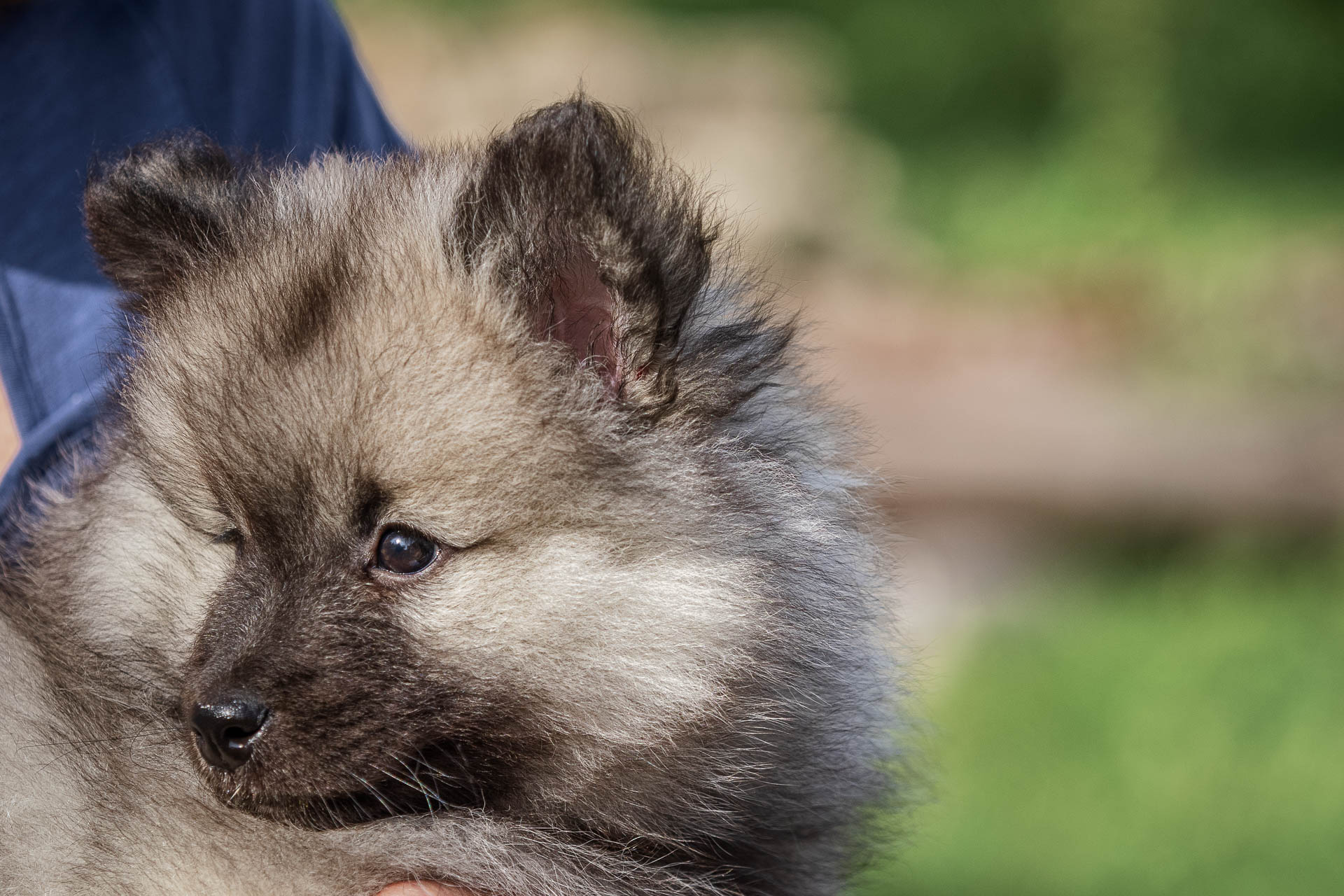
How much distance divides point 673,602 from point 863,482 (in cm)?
47

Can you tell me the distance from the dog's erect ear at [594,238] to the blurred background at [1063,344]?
0.49m

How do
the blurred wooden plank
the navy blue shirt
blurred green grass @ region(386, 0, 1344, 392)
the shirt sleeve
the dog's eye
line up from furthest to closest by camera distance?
blurred green grass @ region(386, 0, 1344, 392) → the blurred wooden plank → the shirt sleeve → the navy blue shirt → the dog's eye

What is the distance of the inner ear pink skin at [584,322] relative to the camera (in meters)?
1.99

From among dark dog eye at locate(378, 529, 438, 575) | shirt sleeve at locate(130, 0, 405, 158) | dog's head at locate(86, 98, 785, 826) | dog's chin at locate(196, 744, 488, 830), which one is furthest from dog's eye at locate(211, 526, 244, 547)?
shirt sleeve at locate(130, 0, 405, 158)

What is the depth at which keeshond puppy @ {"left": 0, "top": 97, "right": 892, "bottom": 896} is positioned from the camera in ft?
6.26

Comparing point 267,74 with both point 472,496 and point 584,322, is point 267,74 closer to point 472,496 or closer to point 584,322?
point 584,322

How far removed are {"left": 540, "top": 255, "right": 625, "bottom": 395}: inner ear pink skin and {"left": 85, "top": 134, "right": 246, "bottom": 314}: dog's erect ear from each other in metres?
0.55

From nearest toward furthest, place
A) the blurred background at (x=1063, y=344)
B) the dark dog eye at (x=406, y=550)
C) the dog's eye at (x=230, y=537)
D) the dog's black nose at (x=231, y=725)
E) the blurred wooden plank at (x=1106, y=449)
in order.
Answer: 1. the dog's black nose at (x=231, y=725)
2. the dark dog eye at (x=406, y=550)
3. the dog's eye at (x=230, y=537)
4. the blurred background at (x=1063, y=344)
5. the blurred wooden plank at (x=1106, y=449)

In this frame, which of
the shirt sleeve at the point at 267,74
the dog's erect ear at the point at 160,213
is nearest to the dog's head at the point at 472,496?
the dog's erect ear at the point at 160,213

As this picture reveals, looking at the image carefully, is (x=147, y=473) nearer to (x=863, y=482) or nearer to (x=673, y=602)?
(x=673, y=602)

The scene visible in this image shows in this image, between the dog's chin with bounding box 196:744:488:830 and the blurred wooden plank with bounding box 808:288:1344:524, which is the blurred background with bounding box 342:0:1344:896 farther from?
the dog's chin with bounding box 196:744:488:830

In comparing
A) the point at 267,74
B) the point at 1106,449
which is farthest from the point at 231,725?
the point at 1106,449

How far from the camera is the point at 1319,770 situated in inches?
188

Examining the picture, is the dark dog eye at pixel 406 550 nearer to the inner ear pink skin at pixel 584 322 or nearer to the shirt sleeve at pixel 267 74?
the inner ear pink skin at pixel 584 322
